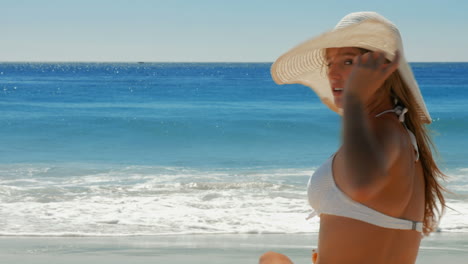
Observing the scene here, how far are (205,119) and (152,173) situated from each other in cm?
1209

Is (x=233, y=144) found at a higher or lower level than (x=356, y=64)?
lower

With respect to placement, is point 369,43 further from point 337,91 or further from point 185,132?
point 185,132

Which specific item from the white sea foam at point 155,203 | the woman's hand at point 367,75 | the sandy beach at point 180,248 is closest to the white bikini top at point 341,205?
the woman's hand at point 367,75

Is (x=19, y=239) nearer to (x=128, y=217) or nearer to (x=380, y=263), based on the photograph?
(x=128, y=217)

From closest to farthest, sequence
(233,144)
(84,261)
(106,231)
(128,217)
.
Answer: (84,261) < (106,231) < (128,217) < (233,144)

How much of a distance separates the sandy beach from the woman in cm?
367

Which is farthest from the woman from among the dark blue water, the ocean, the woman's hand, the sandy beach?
the dark blue water

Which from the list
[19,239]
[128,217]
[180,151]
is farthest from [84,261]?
[180,151]

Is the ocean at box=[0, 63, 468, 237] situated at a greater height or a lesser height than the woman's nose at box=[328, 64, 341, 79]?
lesser

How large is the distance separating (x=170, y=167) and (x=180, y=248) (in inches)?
285

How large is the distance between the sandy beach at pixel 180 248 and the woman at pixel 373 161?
367cm

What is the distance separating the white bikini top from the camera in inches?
63.2

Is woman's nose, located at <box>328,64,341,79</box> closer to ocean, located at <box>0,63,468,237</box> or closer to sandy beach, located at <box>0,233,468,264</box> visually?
ocean, located at <box>0,63,468,237</box>

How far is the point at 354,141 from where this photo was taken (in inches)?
53.4
